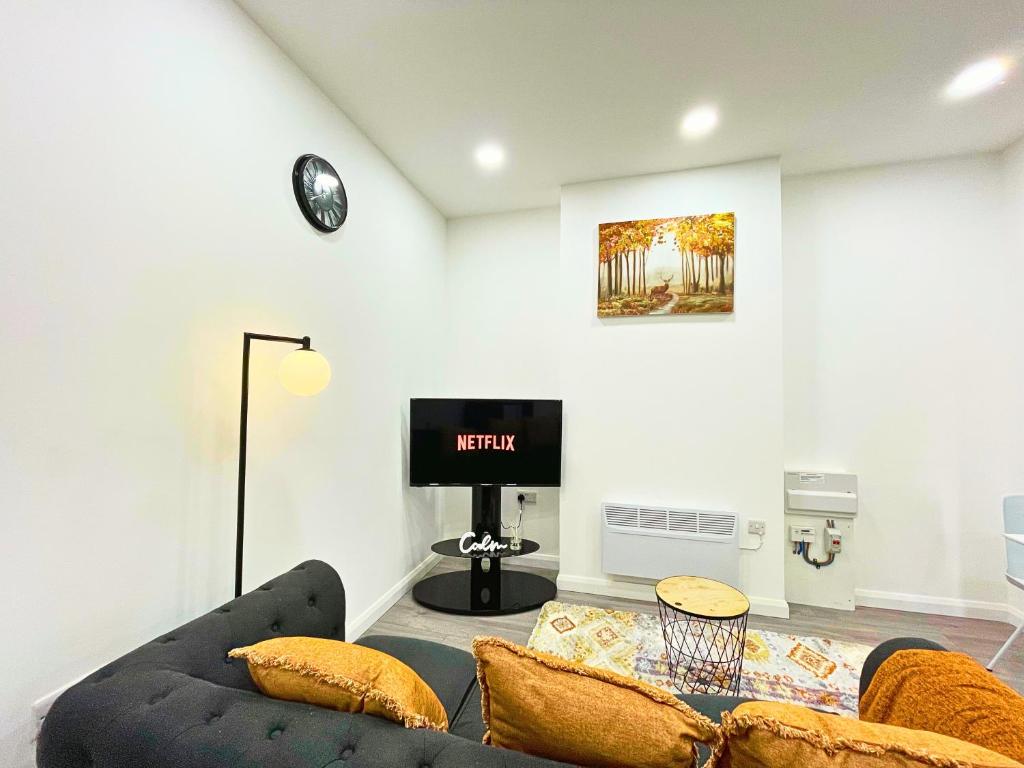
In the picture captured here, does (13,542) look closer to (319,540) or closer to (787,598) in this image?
(319,540)

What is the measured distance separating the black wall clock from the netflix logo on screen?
1641 millimetres

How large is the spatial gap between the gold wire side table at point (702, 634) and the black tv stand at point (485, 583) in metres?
1.01

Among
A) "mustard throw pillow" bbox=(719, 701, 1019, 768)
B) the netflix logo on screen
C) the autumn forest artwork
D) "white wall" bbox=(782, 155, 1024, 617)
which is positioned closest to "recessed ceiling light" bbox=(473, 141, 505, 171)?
the autumn forest artwork

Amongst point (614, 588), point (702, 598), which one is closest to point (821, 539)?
point (614, 588)

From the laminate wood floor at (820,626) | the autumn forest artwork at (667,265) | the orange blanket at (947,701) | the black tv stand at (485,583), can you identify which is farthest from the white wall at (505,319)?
the orange blanket at (947,701)

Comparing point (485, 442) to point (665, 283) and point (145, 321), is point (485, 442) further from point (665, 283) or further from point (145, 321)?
point (145, 321)

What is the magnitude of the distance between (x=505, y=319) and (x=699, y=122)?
2049 mm

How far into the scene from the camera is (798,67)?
2.15 meters

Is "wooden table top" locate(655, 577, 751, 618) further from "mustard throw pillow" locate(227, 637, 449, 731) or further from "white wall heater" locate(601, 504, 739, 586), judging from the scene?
"mustard throw pillow" locate(227, 637, 449, 731)

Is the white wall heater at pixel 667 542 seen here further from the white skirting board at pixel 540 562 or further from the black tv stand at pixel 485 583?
the white skirting board at pixel 540 562

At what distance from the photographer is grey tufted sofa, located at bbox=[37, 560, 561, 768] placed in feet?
2.56

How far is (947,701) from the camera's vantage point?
976 millimetres

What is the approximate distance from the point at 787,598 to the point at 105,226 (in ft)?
13.8

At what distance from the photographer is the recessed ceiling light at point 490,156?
290 cm
